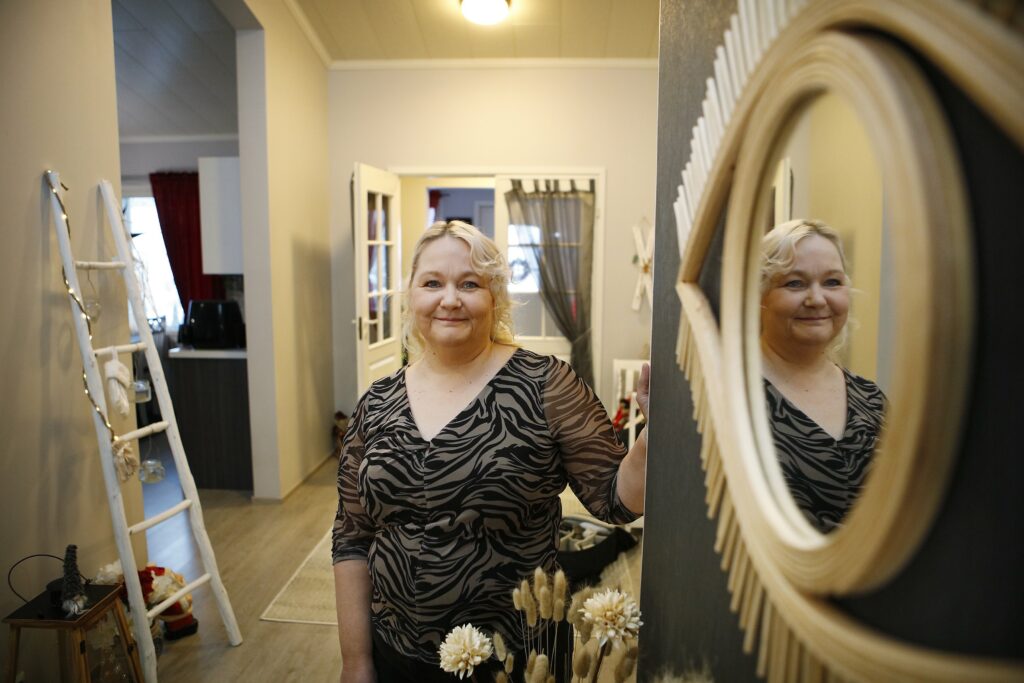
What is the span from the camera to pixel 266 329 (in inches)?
148

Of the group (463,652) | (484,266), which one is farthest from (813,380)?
(484,266)

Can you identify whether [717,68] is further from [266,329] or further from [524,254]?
[524,254]

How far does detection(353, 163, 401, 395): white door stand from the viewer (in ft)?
13.6

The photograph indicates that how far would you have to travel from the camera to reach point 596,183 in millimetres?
4750

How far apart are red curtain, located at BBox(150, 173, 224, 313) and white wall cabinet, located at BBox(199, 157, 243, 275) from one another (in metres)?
2.68

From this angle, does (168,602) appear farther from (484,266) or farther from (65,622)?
(484,266)

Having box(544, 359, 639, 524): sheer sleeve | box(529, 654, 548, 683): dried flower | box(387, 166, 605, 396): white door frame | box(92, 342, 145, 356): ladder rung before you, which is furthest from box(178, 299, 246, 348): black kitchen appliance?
box(529, 654, 548, 683): dried flower

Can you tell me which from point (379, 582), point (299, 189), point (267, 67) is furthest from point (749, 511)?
point (299, 189)

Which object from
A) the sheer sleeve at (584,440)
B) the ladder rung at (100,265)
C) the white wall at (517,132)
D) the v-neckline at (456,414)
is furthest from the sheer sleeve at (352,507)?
the white wall at (517,132)

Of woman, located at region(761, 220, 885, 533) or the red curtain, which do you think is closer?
woman, located at region(761, 220, 885, 533)

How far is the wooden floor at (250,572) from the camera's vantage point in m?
2.31

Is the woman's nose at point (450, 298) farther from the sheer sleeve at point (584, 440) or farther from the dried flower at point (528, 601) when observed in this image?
the dried flower at point (528, 601)

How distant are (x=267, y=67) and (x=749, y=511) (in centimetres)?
390

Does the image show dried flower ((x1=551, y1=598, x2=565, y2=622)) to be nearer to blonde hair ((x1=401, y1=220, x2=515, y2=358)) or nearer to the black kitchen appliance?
blonde hair ((x1=401, y1=220, x2=515, y2=358))
